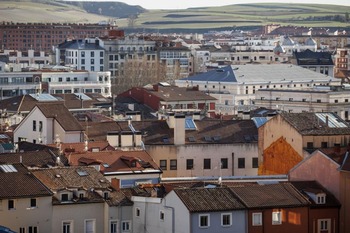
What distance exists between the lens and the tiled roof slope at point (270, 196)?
1750 inches

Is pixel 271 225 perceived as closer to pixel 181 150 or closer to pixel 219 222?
pixel 219 222

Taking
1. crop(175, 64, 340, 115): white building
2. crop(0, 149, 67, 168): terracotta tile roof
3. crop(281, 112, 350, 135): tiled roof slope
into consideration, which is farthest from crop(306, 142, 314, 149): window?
crop(175, 64, 340, 115): white building

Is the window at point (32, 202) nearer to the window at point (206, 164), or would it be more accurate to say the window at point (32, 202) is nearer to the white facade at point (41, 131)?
the white facade at point (41, 131)

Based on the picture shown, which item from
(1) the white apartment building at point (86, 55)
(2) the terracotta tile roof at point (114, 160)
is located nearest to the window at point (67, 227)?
(2) the terracotta tile roof at point (114, 160)

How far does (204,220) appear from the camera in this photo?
4341cm

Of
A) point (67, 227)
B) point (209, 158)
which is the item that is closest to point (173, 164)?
point (209, 158)

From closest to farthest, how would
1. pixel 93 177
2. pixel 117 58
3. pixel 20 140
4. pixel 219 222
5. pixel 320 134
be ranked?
pixel 219 222 < pixel 93 177 < pixel 320 134 < pixel 20 140 < pixel 117 58

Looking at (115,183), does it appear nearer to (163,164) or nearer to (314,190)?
(314,190)

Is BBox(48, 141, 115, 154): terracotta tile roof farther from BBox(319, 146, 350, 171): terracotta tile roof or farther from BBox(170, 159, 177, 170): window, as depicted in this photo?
BBox(319, 146, 350, 171): terracotta tile roof

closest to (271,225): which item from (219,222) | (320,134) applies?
(219,222)

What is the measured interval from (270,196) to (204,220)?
2.68m

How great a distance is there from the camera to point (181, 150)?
58.3m

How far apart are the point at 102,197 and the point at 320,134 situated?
40.3 ft

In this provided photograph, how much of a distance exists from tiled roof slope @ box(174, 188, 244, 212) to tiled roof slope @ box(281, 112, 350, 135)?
10869 mm
